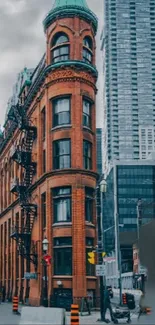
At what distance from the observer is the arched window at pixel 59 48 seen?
129 feet

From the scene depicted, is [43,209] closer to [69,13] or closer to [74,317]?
[69,13]

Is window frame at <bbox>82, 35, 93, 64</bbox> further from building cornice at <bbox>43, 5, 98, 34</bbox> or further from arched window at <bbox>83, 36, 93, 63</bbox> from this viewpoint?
building cornice at <bbox>43, 5, 98, 34</bbox>

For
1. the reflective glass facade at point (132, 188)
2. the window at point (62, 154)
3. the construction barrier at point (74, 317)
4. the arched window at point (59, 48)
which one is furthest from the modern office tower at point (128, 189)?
the construction barrier at point (74, 317)

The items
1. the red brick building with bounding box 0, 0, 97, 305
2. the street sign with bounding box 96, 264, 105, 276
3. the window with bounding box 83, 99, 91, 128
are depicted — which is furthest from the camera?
the window with bounding box 83, 99, 91, 128

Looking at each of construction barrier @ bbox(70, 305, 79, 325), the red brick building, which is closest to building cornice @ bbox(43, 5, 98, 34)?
the red brick building

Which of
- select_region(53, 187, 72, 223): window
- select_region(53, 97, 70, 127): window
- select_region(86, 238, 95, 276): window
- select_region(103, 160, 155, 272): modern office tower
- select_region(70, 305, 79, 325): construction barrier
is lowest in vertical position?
select_region(70, 305, 79, 325): construction barrier

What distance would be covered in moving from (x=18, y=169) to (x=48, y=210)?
1505 cm

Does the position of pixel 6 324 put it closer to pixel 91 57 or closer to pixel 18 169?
pixel 91 57

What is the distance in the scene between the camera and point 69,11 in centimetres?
3931

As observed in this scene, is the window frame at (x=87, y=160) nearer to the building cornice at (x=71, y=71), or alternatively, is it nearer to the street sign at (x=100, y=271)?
the building cornice at (x=71, y=71)

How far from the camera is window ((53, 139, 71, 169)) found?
3784 cm

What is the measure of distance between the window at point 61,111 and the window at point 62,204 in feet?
15.5

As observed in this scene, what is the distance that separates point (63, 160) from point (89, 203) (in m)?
3.51

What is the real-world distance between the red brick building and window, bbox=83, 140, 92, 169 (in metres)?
0.07
